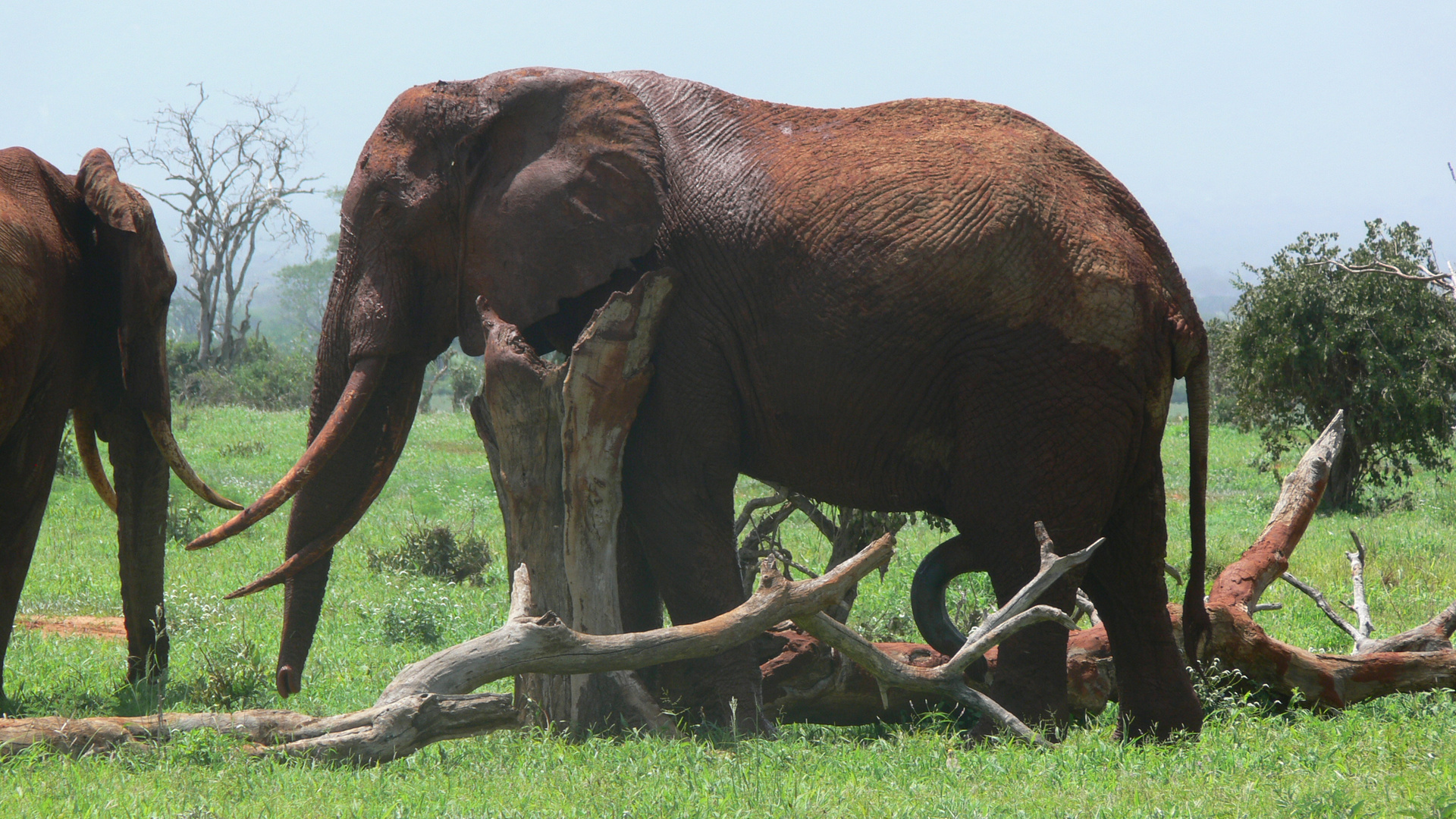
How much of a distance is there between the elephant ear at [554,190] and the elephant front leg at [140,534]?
8.11ft

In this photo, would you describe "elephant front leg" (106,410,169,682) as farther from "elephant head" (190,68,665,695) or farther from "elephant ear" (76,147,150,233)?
"elephant ear" (76,147,150,233)

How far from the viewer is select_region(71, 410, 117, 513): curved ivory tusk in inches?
303

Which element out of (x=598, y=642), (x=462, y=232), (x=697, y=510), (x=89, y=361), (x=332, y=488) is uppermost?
(x=462, y=232)

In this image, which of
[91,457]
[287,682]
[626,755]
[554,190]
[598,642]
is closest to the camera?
[598,642]

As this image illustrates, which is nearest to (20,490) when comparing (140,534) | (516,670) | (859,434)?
(140,534)

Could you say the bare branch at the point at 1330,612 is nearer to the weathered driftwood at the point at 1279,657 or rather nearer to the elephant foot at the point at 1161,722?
the weathered driftwood at the point at 1279,657

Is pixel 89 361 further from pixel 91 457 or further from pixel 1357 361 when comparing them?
pixel 1357 361

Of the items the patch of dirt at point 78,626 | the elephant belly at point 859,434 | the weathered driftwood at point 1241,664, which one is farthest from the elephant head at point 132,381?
the weathered driftwood at point 1241,664

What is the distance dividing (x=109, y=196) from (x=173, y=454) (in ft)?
5.03

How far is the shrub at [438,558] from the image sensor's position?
11.9 meters

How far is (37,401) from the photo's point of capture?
6.94 meters

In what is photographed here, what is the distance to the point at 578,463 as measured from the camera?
6180 millimetres

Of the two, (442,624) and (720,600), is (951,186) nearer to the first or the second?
(720,600)

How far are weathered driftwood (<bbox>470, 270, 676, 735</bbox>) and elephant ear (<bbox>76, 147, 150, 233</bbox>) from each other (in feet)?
7.96
